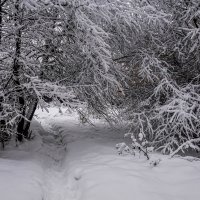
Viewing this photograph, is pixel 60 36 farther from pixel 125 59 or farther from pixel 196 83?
pixel 196 83

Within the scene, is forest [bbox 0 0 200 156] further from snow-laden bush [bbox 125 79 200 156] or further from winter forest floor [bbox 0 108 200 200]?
winter forest floor [bbox 0 108 200 200]

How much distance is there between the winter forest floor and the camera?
16.2 ft

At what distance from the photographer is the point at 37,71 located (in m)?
8.88

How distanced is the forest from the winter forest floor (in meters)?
0.64

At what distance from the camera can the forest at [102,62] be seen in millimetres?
7531

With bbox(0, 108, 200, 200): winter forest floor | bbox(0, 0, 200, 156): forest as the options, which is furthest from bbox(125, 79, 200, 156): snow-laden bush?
bbox(0, 108, 200, 200): winter forest floor

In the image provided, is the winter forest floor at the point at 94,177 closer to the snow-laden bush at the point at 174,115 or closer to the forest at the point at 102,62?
the forest at the point at 102,62

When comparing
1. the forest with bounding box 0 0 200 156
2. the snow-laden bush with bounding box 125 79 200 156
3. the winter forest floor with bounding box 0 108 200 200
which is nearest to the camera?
the winter forest floor with bounding box 0 108 200 200

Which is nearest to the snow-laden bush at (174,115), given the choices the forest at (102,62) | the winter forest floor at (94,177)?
the forest at (102,62)

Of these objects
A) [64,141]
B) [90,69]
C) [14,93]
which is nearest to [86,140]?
[64,141]

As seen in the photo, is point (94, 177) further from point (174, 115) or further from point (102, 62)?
point (174, 115)

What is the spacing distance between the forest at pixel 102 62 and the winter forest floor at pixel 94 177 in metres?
0.64

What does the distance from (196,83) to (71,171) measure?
196 inches

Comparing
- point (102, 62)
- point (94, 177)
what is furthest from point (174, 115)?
point (94, 177)
